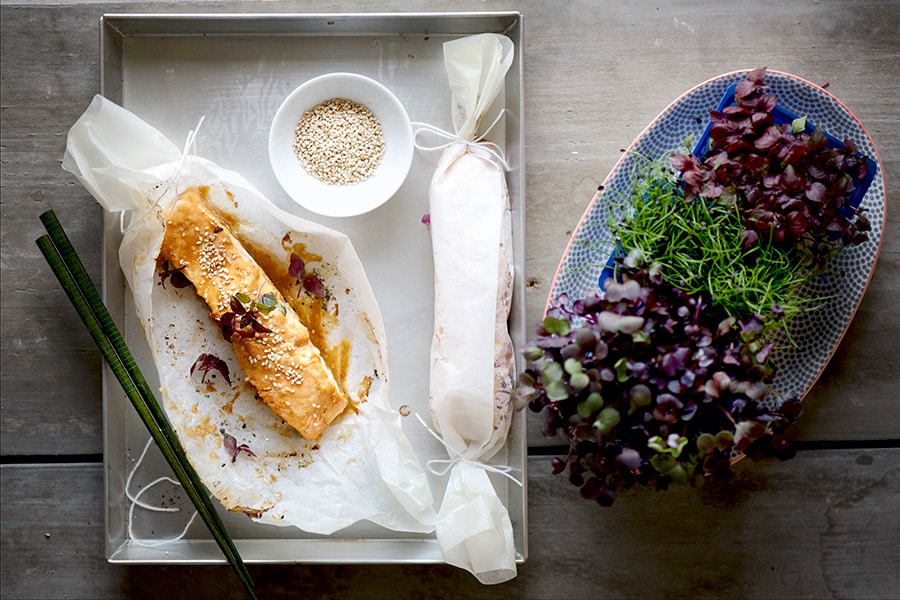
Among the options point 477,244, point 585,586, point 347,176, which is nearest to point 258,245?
point 347,176

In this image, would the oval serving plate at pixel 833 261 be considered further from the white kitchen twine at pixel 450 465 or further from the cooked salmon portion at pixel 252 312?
the cooked salmon portion at pixel 252 312

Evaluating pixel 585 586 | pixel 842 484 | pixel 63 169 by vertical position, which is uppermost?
pixel 63 169

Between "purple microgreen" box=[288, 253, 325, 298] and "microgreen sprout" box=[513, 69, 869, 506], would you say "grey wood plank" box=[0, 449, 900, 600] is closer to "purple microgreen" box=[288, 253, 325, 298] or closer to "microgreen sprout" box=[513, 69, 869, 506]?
"microgreen sprout" box=[513, 69, 869, 506]

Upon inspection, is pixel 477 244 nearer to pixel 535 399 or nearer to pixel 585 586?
pixel 535 399

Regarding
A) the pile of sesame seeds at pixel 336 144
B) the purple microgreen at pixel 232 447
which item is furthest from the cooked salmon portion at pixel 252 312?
the pile of sesame seeds at pixel 336 144

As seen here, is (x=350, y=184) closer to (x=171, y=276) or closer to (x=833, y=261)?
(x=171, y=276)
